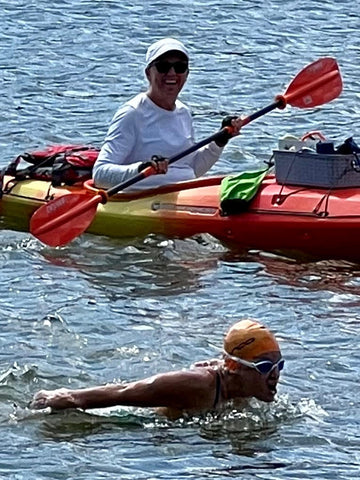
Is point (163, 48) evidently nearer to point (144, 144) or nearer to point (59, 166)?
point (144, 144)

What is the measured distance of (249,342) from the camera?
6.64 metres

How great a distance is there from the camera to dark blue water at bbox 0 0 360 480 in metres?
6.63

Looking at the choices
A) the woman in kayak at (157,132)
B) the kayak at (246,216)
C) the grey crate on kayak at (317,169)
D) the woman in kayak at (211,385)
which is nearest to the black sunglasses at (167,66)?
the woman in kayak at (157,132)

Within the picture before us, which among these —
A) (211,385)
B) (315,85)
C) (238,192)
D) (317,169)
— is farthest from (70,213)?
(211,385)

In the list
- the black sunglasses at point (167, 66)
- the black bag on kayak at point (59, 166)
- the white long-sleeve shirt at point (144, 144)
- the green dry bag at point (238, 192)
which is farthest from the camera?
the black bag on kayak at point (59, 166)

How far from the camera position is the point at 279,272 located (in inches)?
361

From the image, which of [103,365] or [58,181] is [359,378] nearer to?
[103,365]

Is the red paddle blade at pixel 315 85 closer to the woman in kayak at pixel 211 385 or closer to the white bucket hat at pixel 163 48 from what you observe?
the white bucket hat at pixel 163 48

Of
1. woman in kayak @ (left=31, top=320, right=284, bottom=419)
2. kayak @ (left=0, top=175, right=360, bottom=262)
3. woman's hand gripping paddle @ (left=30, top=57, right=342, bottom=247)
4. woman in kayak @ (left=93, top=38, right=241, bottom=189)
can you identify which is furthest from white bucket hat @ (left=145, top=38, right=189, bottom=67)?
woman in kayak @ (left=31, top=320, right=284, bottom=419)

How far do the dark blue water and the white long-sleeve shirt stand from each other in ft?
1.45

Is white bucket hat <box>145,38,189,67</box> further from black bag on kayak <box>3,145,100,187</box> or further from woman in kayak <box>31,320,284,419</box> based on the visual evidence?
woman in kayak <box>31,320,284,419</box>

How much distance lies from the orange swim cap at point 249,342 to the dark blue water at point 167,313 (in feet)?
1.00

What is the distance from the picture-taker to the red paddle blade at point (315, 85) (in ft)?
32.9

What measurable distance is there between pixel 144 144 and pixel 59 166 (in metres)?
0.67
